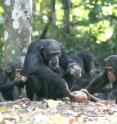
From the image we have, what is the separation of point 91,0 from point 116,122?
1279 cm

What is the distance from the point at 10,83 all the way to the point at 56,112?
11.7ft

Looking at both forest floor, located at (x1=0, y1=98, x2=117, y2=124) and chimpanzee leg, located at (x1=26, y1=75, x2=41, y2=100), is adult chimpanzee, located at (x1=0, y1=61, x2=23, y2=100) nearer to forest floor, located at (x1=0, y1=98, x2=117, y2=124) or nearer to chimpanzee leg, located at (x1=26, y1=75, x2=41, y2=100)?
chimpanzee leg, located at (x1=26, y1=75, x2=41, y2=100)

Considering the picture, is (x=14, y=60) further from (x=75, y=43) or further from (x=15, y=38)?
(x=75, y=43)

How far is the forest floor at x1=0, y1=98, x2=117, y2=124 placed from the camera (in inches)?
228

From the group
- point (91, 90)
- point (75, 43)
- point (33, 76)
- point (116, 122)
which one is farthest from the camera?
point (75, 43)

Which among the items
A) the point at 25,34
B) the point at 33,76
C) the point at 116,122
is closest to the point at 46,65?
the point at 33,76

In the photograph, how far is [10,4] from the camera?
9633 millimetres

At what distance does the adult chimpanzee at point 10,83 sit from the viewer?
1001 centimetres

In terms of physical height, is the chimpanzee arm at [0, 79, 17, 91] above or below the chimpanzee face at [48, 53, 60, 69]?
below

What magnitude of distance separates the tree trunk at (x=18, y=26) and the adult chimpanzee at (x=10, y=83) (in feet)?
1.07

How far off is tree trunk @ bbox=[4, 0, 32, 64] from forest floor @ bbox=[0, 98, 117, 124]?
2.02m

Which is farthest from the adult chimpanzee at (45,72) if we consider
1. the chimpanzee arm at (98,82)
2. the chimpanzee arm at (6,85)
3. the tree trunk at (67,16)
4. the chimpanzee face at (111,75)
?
the tree trunk at (67,16)

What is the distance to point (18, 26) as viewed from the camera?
9648 mm

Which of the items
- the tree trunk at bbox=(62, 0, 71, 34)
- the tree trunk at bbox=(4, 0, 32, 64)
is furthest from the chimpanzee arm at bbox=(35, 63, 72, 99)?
the tree trunk at bbox=(62, 0, 71, 34)
